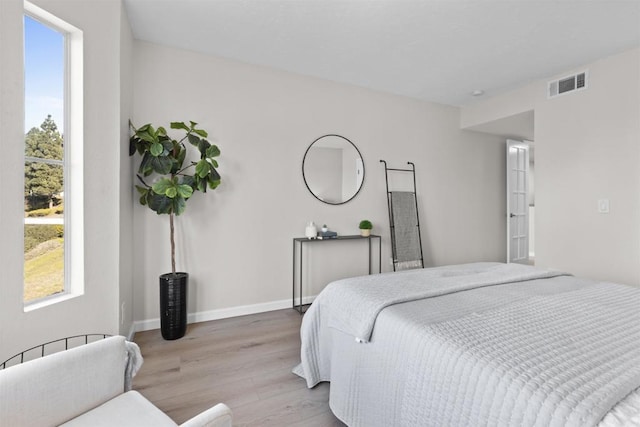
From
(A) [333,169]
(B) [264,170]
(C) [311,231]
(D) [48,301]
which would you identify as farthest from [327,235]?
(D) [48,301]

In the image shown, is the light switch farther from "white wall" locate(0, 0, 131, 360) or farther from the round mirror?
"white wall" locate(0, 0, 131, 360)

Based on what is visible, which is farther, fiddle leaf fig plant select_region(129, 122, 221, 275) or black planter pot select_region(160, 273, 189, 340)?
black planter pot select_region(160, 273, 189, 340)

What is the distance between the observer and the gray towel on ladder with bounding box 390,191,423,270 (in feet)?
12.7

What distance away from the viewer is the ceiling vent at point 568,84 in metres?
3.10

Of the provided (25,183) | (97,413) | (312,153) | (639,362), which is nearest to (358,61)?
(312,153)

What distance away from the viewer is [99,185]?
204 cm

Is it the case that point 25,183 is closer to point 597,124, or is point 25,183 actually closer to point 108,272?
point 108,272

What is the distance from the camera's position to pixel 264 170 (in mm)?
3180

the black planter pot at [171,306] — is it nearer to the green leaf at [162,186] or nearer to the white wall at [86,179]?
the white wall at [86,179]

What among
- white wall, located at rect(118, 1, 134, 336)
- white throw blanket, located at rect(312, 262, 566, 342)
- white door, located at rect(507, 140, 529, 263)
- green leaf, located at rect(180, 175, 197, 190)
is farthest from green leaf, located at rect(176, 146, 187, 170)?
white door, located at rect(507, 140, 529, 263)

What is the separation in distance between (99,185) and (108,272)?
1.88 feet

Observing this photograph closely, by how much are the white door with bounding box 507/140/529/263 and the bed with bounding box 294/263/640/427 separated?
3061 mm

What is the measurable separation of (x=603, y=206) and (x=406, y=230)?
1880 millimetres

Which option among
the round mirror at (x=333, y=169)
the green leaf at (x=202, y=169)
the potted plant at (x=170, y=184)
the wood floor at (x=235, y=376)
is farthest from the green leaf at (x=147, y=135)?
the wood floor at (x=235, y=376)
